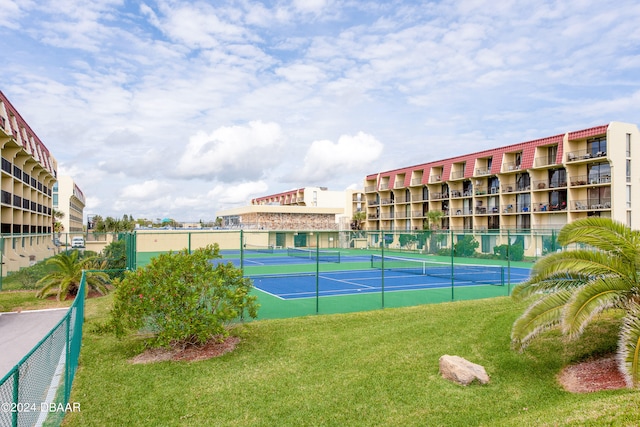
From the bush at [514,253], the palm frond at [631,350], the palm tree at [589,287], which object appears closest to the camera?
the palm frond at [631,350]

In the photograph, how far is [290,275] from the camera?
2834cm

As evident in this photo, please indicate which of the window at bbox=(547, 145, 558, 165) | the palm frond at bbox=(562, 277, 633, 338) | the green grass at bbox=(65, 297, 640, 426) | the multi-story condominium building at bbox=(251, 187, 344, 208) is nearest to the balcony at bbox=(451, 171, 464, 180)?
the window at bbox=(547, 145, 558, 165)

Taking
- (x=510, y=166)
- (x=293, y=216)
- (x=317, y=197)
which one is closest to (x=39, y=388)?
(x=510, y=166)

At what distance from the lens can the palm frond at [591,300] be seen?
770 cm

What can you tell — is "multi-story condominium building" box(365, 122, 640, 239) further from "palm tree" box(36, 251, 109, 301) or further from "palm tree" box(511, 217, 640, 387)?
"palm tree" box(36, 251, 109, 301)

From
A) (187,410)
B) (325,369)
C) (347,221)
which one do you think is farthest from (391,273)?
(347,221)

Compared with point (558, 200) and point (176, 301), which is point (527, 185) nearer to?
point (558, 200)

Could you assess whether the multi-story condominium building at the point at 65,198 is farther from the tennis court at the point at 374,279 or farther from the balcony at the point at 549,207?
the balcony at the point at 549,207

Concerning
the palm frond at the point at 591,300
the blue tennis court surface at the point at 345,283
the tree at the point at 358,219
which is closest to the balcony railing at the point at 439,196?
the tree at the point at 358,219

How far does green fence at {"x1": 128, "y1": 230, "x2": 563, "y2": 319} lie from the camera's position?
17408 mm

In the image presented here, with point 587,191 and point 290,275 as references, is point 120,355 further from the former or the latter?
point 587,191

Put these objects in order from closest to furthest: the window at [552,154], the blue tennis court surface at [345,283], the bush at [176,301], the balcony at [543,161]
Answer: the bush at [176,301] < the blue tennis court surface at [345,283] < the window at [552,154] < the balcony at [543,161]

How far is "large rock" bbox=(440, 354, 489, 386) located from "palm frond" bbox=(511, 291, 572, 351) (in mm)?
1033

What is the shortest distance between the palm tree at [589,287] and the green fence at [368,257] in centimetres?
674
